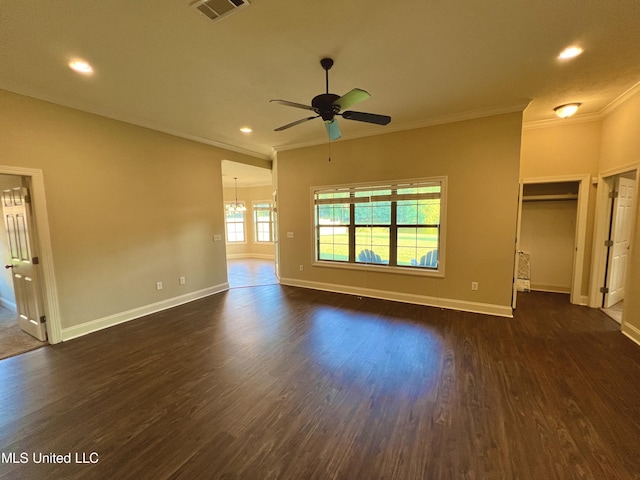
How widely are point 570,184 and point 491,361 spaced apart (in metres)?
4.08

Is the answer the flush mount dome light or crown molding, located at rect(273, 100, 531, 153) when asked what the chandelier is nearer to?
crown molding, located at rect(273, 100, 531, 153)

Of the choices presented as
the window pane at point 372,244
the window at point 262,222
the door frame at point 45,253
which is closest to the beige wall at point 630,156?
the window pane at point 372,244

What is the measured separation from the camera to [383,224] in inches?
187

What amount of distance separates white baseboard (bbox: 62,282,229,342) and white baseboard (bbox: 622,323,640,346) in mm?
6151

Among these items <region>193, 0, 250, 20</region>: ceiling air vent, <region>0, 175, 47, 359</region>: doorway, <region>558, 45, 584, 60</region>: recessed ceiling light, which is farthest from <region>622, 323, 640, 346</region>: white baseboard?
<region>0, 175, 47, 359</region>: doorway

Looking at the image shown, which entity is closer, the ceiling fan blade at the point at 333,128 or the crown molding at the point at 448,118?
the ceiling fan blade at the point at 333,128

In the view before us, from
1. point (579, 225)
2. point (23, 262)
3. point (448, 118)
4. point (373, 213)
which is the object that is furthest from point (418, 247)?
point (23, 262)

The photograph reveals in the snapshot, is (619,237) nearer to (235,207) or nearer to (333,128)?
(333,128)

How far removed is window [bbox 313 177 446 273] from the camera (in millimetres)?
4312

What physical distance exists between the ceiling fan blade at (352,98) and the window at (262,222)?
740 cm

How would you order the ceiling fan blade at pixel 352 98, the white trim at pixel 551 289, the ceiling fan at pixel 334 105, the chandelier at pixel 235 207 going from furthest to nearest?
1. the chandelier at pixel 235 207
2. the white trim at pixel 551 289
3. the ceiling fan at pixel 334 105
4. the ceiling fan blade at pixel 352 98

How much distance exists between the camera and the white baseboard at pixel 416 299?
3.90 meters

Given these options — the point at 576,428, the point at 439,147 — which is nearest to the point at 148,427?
the point at 576,428

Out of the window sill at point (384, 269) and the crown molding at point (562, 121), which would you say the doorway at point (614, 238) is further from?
the window sill at point (384, 269)
